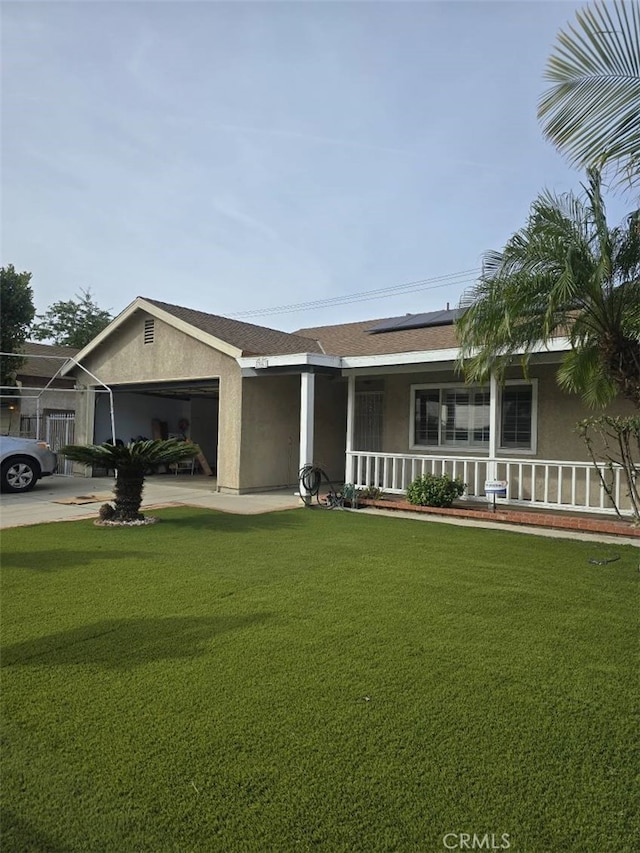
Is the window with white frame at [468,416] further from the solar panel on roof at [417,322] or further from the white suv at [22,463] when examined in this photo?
the white suv at [22,463]

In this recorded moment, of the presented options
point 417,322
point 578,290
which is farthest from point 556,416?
point 417,322

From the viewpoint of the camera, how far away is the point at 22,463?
518 inches

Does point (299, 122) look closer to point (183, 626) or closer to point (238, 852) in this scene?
point (183, 626)

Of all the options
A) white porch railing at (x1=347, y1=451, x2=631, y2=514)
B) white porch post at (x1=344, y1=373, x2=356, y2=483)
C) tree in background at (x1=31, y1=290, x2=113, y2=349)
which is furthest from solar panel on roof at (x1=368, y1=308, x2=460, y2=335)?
tree in background at (x1=31, y1=290, x2=113, y2=349)

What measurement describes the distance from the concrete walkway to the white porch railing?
0.85m

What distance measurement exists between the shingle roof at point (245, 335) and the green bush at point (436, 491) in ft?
14.4

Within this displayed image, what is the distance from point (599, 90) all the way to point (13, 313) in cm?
2289

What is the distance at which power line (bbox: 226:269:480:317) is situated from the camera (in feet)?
101

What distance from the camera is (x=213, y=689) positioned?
3355 mm

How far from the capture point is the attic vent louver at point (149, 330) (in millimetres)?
14914

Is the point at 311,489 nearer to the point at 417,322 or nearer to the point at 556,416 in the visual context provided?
the point at 556,416

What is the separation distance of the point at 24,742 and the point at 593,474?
9.44 m

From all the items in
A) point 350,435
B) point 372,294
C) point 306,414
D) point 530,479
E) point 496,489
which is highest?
point 372,294

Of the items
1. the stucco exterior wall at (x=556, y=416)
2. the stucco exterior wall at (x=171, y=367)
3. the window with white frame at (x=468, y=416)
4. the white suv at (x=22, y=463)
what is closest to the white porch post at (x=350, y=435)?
the window with white frame at (x=468, y=416)
